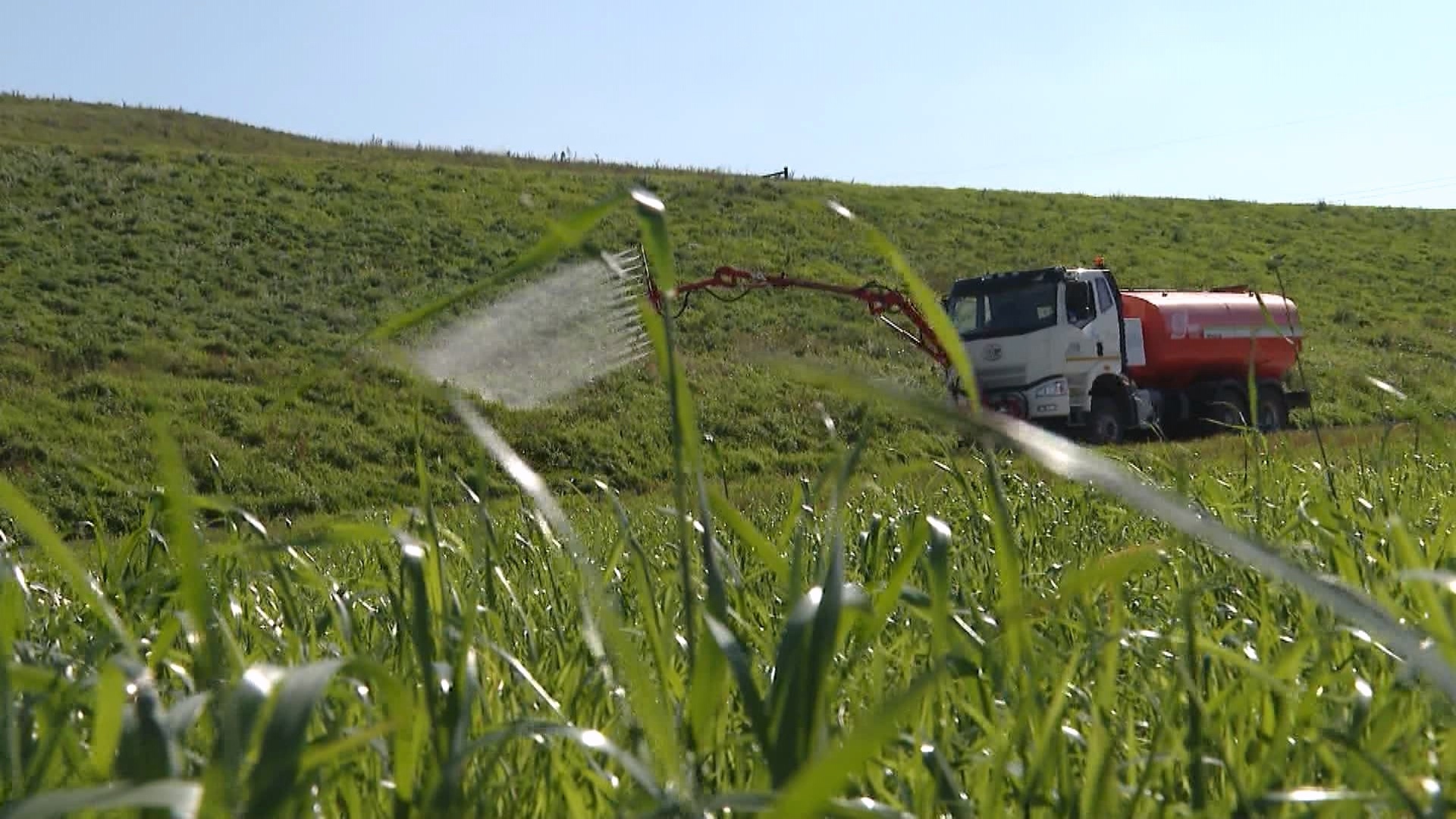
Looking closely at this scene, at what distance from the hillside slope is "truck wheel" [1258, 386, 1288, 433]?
122 centimetres

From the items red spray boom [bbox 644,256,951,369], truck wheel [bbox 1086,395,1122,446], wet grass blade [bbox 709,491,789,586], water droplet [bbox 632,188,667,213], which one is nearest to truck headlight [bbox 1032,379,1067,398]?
truck wheel [bbox 1086,395,1122,446]

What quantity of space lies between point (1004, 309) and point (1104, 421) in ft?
7.15

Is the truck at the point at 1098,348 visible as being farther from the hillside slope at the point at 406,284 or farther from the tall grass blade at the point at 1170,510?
the tall grass blade at the point at 1170,510

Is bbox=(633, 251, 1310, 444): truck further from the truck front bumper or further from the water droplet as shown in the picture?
→ the water droplet

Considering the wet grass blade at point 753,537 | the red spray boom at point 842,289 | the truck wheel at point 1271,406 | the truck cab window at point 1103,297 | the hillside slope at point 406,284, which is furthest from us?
the truck wheel at point 1271,406

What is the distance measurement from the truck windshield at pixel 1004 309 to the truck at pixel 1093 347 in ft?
0.05

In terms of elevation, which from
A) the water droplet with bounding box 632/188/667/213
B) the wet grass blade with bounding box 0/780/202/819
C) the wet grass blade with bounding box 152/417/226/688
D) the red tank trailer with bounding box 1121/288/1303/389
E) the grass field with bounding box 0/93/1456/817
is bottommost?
the red tank trailer with bounding box 1121/288/1303/389

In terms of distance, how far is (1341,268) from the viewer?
41781mm

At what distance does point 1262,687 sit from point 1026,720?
1.24 ft

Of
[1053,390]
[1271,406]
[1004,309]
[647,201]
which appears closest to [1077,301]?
[1004,309]

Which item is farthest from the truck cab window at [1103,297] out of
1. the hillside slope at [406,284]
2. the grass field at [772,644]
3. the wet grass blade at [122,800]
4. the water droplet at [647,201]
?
the wet grass blade at [122,800]

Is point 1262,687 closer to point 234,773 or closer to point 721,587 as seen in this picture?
point 721,587

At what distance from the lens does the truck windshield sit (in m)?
20.5

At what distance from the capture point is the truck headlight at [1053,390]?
20031 mm
